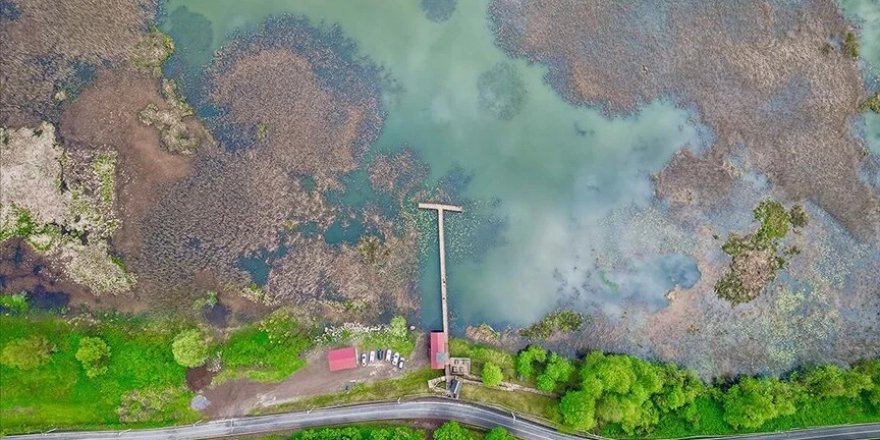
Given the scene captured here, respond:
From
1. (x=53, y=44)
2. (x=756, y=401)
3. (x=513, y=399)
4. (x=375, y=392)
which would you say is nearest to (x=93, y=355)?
(x=375, y=392)

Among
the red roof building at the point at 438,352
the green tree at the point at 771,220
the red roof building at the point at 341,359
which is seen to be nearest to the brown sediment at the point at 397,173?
the red roof building at the point at 438,352

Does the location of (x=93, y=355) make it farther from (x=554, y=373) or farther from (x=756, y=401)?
(x=756, y=401)

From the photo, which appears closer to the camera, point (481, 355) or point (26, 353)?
point (26, 353)

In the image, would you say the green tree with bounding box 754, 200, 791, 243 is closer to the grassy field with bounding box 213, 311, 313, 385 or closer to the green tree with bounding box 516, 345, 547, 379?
the green tree with bounding box 516, 345, 547, 379

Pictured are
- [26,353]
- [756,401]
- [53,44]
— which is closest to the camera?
[26,353]

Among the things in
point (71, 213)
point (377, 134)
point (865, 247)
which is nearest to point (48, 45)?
point (71, 213)

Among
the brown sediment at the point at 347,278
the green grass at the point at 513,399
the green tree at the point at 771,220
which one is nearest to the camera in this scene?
the green grass at the point at 513,399

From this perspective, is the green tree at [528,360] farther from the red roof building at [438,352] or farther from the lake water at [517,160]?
the red roof building at [438,352]
